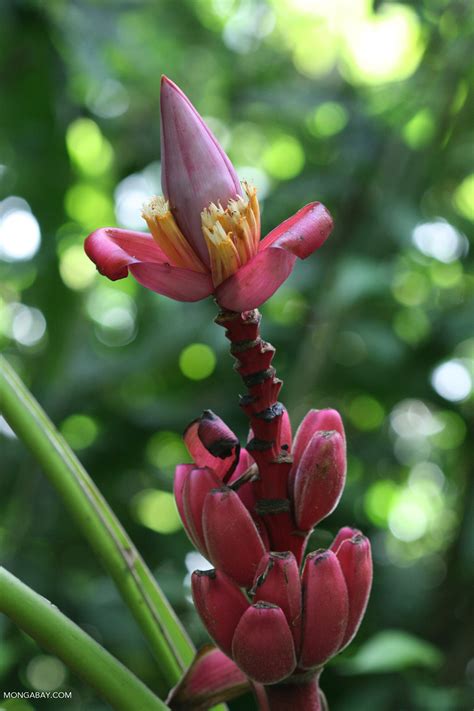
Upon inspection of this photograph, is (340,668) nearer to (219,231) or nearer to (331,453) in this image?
(331,453)

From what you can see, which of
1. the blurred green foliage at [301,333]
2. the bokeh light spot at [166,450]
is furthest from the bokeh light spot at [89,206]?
the bokeh light spot at [166,450]

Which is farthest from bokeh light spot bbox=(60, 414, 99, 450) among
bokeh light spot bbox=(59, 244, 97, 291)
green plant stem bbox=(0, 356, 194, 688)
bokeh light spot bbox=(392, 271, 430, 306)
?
green plant stem bbox=(0, 356, 194, 688)

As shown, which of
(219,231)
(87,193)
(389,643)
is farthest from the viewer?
(87,193)

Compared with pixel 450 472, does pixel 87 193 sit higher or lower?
higher

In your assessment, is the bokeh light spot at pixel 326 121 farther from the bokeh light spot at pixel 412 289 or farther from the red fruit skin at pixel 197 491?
the red fruit skin at pixel 197 491

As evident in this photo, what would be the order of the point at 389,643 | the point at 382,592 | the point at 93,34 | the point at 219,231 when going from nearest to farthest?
the point at 219,231 → the point at 389,643 → the point at 382,592 → the point at 93,34

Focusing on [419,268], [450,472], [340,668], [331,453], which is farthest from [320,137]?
[331,453]

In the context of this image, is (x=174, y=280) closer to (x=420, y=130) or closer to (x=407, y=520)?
(x=420, y=130)

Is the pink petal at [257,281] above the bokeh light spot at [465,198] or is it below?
below
